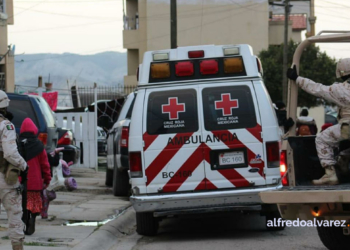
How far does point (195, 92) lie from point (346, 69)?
2.70 m

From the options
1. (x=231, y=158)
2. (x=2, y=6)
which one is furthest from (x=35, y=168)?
(x=2, y=6)

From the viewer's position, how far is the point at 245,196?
945 cm

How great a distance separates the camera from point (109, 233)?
10188 millimetres

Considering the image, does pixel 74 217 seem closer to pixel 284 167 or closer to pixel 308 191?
pixel 284 167

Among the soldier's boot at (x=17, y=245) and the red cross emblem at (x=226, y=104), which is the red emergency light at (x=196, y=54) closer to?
the red cross emblem at (x=226, y=104)

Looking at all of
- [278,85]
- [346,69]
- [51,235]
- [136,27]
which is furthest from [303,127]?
[136,27]

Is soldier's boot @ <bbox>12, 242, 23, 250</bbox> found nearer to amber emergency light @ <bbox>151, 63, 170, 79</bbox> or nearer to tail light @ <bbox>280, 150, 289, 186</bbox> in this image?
tail light @ <bbox>280, 150, 289, 186</bbox>

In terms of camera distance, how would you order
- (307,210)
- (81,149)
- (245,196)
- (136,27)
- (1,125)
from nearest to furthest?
(307,210) → (1,125) → (245,196) → (81,149) → (136,27)

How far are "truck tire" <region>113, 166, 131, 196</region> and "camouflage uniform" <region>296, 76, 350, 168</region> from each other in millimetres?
7287

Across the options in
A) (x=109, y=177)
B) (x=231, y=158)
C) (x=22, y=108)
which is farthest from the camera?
(x=109, y=177)

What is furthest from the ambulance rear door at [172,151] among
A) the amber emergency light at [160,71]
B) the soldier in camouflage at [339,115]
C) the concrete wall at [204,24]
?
the concrete wall at [204,24]

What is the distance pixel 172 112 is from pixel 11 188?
8.03ft

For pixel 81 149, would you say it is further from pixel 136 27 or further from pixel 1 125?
pixel 136 27

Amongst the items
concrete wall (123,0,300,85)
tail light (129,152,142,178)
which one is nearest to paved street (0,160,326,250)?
tail light (129,152,142,178)
